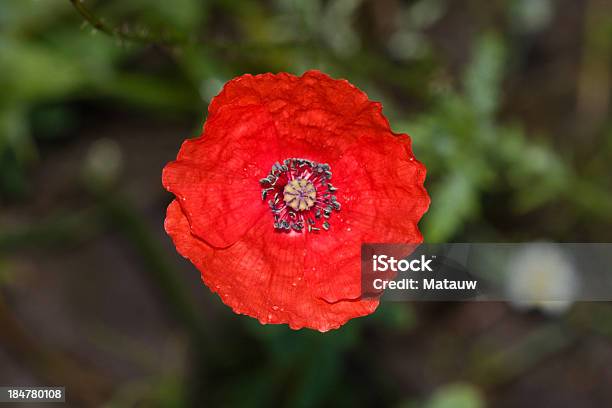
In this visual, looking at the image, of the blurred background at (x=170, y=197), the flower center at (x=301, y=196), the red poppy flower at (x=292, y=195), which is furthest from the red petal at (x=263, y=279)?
the blurred background at (x=170, y=197)

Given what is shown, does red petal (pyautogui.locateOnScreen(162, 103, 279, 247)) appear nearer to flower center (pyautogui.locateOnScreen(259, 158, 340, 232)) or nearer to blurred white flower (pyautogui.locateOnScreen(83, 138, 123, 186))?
flower center (pyautogui.locateOnScreen(259, 158, 340, 232))

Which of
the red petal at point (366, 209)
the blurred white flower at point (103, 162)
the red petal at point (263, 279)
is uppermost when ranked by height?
the blurred white flower at point (103, 162)

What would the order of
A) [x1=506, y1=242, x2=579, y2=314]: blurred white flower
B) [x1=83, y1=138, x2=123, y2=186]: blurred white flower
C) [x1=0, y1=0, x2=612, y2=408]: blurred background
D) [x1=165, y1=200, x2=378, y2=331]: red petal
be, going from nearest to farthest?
[x1=165, y1=200, x2=378, y2=331]: red petal < [x1=506, y1=242, x2=579, y2=314]: blurred white flower < [x1=0, y1=0, x2=612, y2=408]: blurred background < [x1=83, y1=138, x2=123, y2=186]: blurred white flower

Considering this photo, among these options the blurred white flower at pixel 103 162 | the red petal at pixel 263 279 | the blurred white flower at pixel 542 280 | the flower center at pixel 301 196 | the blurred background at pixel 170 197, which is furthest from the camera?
the blurred white flower at pixel 103 162

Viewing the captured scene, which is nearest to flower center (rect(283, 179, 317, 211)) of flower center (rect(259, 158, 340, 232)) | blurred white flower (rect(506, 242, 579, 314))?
flower center (rect(259, 158, 340, 232))

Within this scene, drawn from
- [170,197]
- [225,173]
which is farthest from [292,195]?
[170,197]

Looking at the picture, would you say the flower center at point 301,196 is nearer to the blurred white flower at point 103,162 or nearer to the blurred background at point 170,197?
the blurred background at point 170,197
